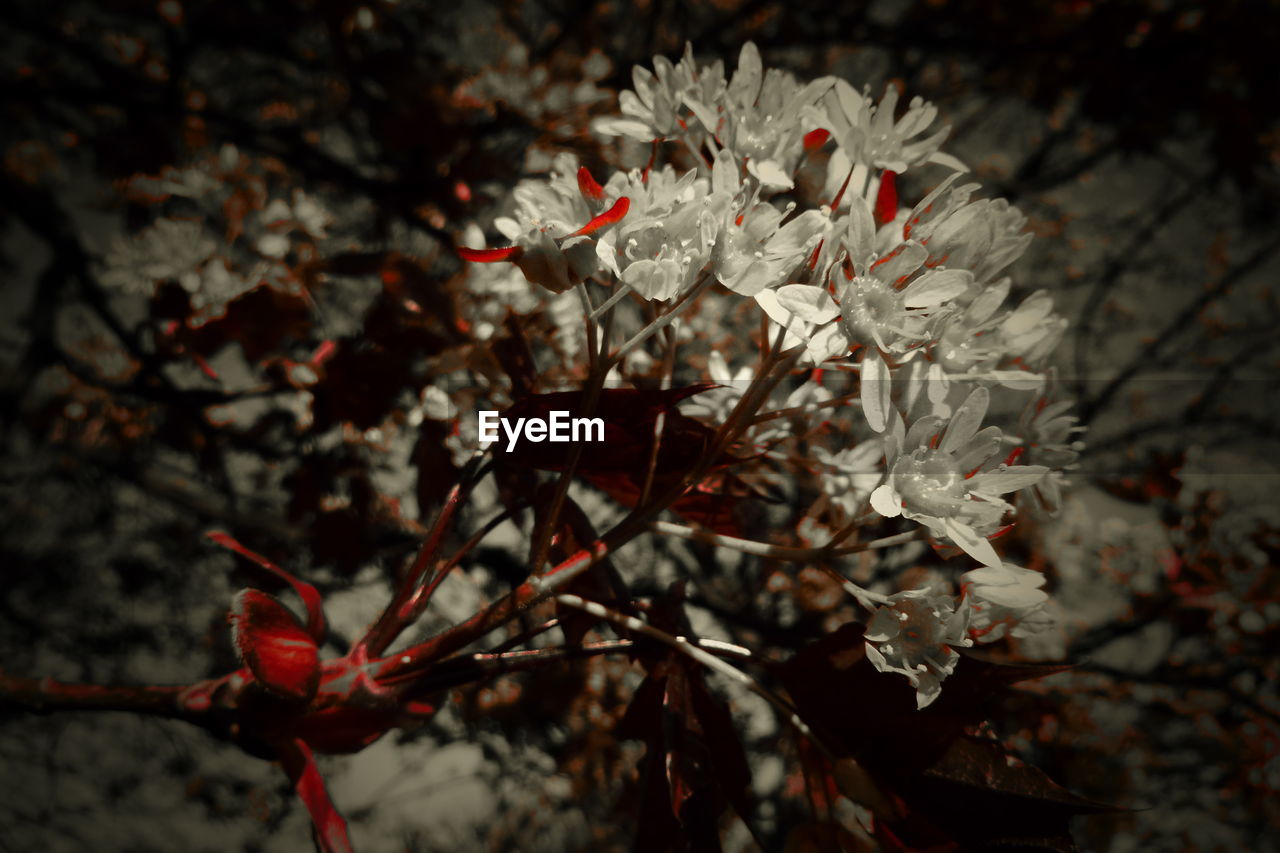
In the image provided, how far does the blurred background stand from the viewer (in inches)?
32.1

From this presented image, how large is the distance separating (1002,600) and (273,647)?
1.09 feet

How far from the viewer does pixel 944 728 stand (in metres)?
0.27

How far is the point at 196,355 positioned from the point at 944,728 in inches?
26.2

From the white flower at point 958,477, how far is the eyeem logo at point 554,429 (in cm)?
13

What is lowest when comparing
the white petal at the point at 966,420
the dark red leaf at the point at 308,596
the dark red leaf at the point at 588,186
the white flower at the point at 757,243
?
the dark red leaf at the point at 308,596

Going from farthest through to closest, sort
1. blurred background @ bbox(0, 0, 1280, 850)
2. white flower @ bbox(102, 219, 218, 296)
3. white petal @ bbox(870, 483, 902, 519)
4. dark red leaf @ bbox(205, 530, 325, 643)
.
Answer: blurred background @ bbox(0, 0, 1280, 850) → white flower @ bbox(102, 219, 218, 296) → dark red leaf @ bbox(205, 530, 325, 643) → white petal @ bbox(870, 483, 902, 519)

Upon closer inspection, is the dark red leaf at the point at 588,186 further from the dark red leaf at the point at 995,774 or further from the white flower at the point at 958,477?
the dark red leaf at the point at 995,774

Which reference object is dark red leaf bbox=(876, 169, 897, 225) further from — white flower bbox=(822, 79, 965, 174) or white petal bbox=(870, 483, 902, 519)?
white petal bbox=(870, 483, 902, 519)

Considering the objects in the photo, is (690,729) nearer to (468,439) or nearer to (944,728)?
(944,728)

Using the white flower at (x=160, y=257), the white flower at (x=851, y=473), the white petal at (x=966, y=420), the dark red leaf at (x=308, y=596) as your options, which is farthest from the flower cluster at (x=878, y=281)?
the white flower at (x=160, y=257)

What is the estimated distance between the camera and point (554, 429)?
11.2 inches

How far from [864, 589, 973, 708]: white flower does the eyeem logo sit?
0.15 metres

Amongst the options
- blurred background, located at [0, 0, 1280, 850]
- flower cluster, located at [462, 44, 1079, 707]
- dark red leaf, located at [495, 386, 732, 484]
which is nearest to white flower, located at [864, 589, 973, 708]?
flower cluster, located at [462, 44, 1079, 707]

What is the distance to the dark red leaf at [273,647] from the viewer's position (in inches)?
10.4
